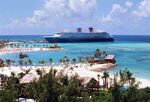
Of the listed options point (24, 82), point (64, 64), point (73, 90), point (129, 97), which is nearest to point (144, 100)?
point (129, 97)

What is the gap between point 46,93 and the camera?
42.8m

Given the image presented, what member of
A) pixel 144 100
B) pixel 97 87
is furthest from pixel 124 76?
pixel 144 100

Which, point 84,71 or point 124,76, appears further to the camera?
point 84,71

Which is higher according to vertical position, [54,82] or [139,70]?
[54,82]

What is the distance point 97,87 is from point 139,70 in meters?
40.0

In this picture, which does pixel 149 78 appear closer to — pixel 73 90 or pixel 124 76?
pixel 124 76

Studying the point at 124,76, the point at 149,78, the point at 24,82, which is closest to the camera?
the point at 24,82

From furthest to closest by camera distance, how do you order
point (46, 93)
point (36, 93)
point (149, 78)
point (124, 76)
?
point (149, 78) → point (124, 76) → point (36, 93) → point (46, 93)

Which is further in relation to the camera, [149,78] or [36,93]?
[149,78]

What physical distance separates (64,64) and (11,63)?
17812 mm

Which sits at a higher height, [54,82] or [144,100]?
[54,82]

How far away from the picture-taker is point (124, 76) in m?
70.5

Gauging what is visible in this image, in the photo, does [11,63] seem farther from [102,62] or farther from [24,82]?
[24,82]

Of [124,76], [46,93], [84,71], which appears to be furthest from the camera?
[84,71]
